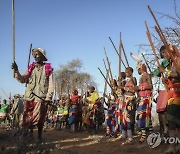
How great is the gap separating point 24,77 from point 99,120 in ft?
18.1

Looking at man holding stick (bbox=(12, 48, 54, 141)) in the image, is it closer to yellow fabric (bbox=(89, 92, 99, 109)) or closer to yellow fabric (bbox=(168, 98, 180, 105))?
yellow fabric (bbox=(168, 98, 180, 105))

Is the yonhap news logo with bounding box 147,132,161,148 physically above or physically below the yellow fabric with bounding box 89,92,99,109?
below

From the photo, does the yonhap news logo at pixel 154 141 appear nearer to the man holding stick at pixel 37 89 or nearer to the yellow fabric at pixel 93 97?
the man holding stick at pixel 37 89

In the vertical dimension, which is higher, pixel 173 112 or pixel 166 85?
pixel 166 85

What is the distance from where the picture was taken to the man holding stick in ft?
21.5

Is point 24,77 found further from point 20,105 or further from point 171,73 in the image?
point 20,105

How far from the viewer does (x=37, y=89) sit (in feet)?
22.0

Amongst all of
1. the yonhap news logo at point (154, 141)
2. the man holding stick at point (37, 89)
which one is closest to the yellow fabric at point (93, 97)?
the man holding stick at point (37, 89)

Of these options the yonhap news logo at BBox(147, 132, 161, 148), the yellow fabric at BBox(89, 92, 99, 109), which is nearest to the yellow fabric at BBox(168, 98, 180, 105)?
the yonhap news logo at BBox(147, 132, 161, 148)

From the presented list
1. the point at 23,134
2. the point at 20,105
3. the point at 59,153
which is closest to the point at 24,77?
the point at 23,134

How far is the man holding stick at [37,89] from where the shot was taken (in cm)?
656

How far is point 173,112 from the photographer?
486 cm

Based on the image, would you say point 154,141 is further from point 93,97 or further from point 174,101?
point 93,97

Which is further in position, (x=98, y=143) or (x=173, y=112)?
(x=98, y=143)
